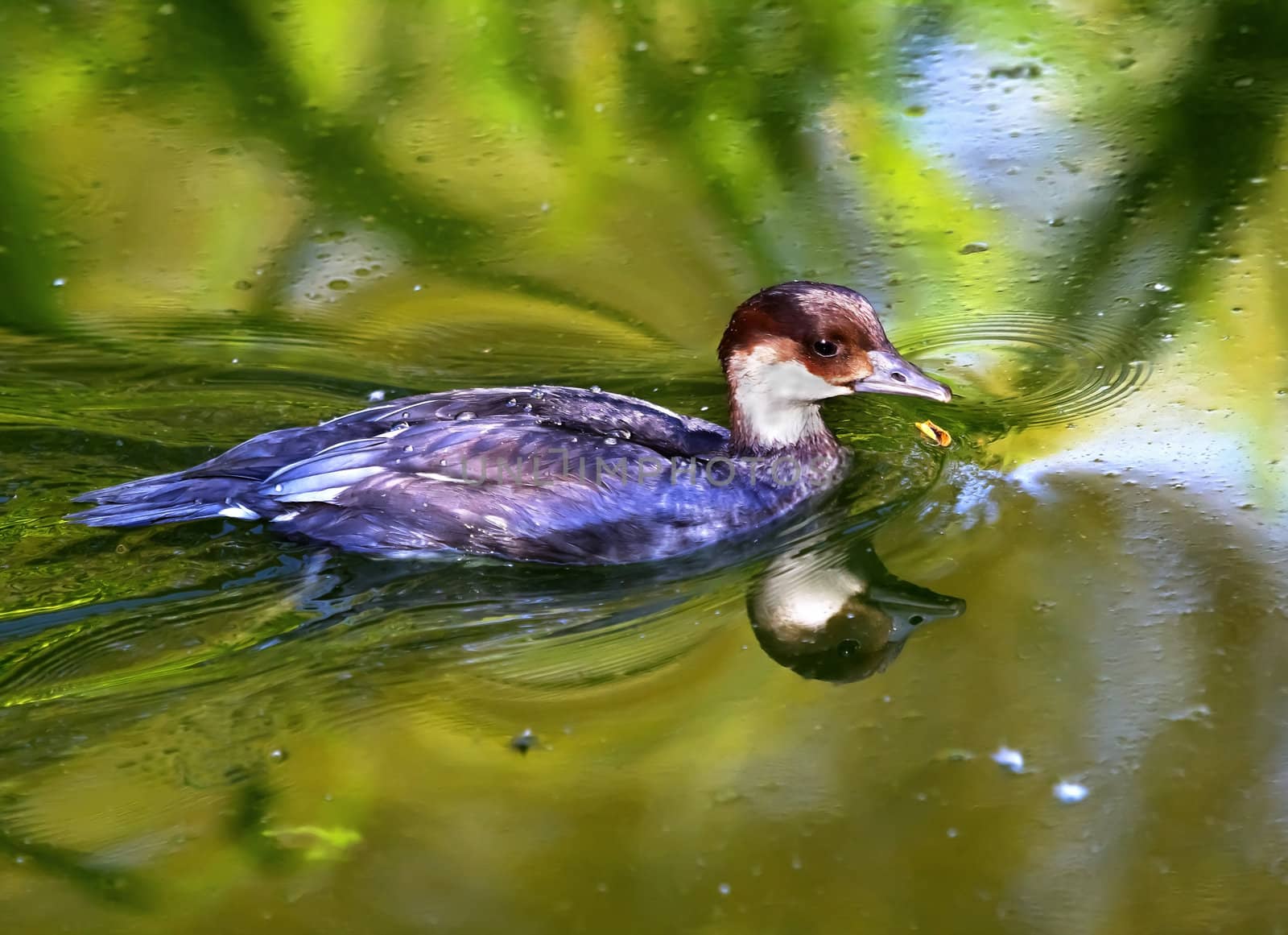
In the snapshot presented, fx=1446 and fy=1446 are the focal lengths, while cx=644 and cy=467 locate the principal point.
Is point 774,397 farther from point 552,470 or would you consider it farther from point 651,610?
point 651,610

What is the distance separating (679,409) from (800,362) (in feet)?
2.84

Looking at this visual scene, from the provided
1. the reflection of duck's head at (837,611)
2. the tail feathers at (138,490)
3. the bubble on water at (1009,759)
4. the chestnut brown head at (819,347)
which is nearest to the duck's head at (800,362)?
the chestnut brown head at (819,347)

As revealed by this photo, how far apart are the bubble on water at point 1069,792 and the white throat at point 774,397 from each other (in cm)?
180

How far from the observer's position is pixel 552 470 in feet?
16.6

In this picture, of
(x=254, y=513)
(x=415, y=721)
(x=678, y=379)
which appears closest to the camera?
(x=415, y=721)

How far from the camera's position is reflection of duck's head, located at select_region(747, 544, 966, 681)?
452cm

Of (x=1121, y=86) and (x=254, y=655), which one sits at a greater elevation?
(x=1121, y=86)

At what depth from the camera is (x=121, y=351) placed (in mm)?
6359

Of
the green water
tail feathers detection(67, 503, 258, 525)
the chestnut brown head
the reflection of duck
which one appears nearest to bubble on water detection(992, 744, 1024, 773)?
the green water

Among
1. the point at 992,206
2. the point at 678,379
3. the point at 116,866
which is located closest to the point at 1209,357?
the point at 992,206

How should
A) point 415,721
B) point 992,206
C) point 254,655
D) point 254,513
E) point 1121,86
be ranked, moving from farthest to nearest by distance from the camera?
point 1121,86 < point 992,206 < point 254,513 < point 254,655 < point 415,721

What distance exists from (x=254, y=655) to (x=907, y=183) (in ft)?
12.7

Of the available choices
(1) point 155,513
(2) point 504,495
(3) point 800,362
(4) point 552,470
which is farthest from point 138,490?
(3) point 800,362

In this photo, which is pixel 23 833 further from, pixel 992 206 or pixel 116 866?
pixel 992 206
